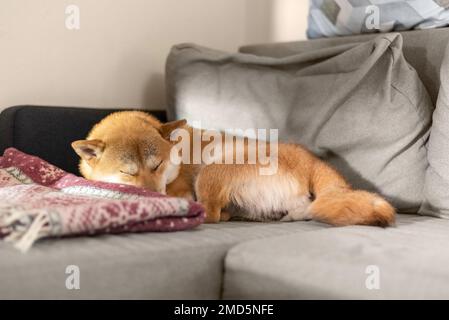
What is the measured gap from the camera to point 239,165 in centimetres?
187

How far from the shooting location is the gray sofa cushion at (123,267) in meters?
1.13

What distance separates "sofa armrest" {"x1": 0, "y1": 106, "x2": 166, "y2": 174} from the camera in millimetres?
2088

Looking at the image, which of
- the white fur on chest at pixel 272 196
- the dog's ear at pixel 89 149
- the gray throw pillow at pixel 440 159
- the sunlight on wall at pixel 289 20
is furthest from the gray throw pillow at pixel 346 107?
the sunlight on wall at pixel 289 20

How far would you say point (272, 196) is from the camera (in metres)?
1.83

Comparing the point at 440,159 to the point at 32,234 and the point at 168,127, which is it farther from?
the point at 32,234

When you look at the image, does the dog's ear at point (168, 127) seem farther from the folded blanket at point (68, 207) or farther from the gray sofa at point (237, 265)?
the gray sofa at point (237, 265)

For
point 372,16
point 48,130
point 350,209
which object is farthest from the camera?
point 372,16

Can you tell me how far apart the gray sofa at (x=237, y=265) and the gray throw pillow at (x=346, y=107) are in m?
0.46

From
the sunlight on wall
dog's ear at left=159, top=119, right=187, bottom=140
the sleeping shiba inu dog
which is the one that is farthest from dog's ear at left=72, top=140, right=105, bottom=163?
the sunlight on wall

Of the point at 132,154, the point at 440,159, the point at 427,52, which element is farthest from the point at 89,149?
the point at 427,52

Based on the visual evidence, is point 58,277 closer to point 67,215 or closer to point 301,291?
point 67,215

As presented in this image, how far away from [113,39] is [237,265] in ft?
5.06
